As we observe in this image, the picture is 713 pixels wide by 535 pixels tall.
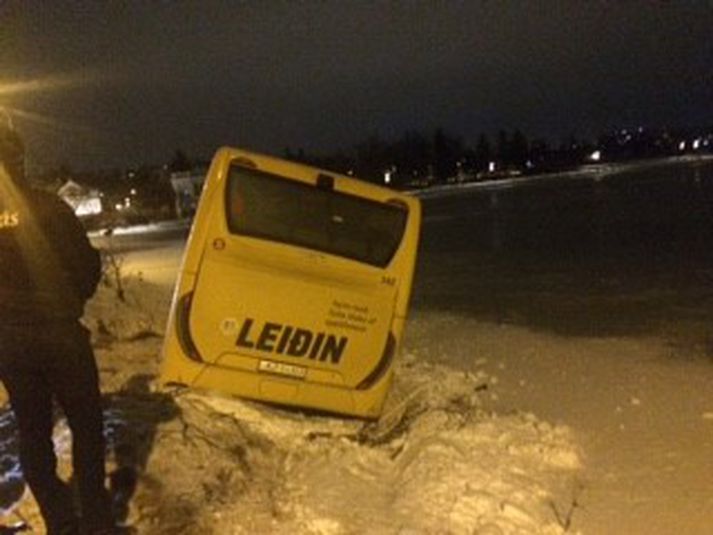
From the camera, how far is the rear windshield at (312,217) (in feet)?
23.4

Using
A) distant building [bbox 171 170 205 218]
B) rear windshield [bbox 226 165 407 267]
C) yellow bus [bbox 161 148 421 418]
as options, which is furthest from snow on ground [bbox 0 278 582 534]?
distant building [bbox 171 170 205 218]

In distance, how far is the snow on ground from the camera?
17.0 ft

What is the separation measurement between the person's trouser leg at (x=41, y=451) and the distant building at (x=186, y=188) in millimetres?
92075

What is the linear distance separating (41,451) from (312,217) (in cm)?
336

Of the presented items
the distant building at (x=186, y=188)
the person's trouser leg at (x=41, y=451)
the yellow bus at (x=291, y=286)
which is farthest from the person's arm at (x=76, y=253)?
the distant building at (x=186, y=188)

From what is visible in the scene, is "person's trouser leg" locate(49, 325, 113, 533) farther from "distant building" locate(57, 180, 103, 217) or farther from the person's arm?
"distant building" locate(57, 180, 103, 217)

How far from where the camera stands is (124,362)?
31.6 feet

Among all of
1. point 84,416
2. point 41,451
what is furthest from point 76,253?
point 41,451

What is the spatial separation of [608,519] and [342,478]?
165 cm

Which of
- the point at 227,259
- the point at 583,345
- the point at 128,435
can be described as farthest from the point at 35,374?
the point at 583,345

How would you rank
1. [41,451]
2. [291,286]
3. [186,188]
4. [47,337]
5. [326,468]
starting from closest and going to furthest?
[47,337] < [41,451] < [326,468] < [291,286] < [186,188]

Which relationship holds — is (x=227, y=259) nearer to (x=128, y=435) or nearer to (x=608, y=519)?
(x=128, y=435)

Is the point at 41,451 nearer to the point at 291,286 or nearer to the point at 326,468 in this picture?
the point at 326,468

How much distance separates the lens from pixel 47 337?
4.21 m
